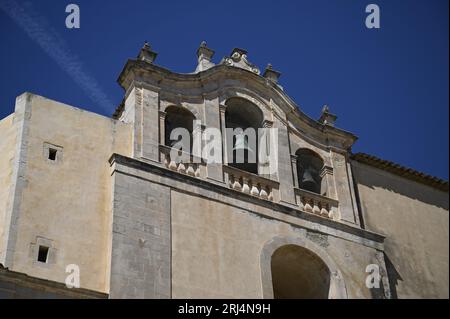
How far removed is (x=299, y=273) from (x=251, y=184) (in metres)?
1.81

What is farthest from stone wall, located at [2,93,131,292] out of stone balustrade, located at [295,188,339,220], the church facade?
stone balustrade, located at [295,188,339,220]

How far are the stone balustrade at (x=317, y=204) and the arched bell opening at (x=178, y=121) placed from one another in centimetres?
225

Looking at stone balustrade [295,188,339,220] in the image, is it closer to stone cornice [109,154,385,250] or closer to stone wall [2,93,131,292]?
stone cornice [109,154,385,250]

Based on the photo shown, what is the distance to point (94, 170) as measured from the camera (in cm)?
1467

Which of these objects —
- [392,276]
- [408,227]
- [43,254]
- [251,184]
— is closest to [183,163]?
[251,184]

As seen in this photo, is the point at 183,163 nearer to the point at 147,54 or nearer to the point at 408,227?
the point at 147,54

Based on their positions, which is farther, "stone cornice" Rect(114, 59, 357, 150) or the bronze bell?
the bronze bell

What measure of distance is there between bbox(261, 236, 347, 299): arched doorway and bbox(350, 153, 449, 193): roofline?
3291 millimetres

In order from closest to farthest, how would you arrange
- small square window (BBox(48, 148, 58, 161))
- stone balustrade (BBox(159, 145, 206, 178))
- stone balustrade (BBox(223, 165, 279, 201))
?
small square window (BBox(48, 148, 58, 161)) < stone balustrade (BBox(159, 145, 206, 178)) < stone balustrade (BBox(223, 165, 279, 201))

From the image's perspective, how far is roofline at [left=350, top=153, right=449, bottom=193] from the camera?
1856cm

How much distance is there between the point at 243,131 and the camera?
17141 mm

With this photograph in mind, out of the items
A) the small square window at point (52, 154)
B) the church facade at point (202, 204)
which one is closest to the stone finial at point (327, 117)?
the church facade at point (202, 204)
